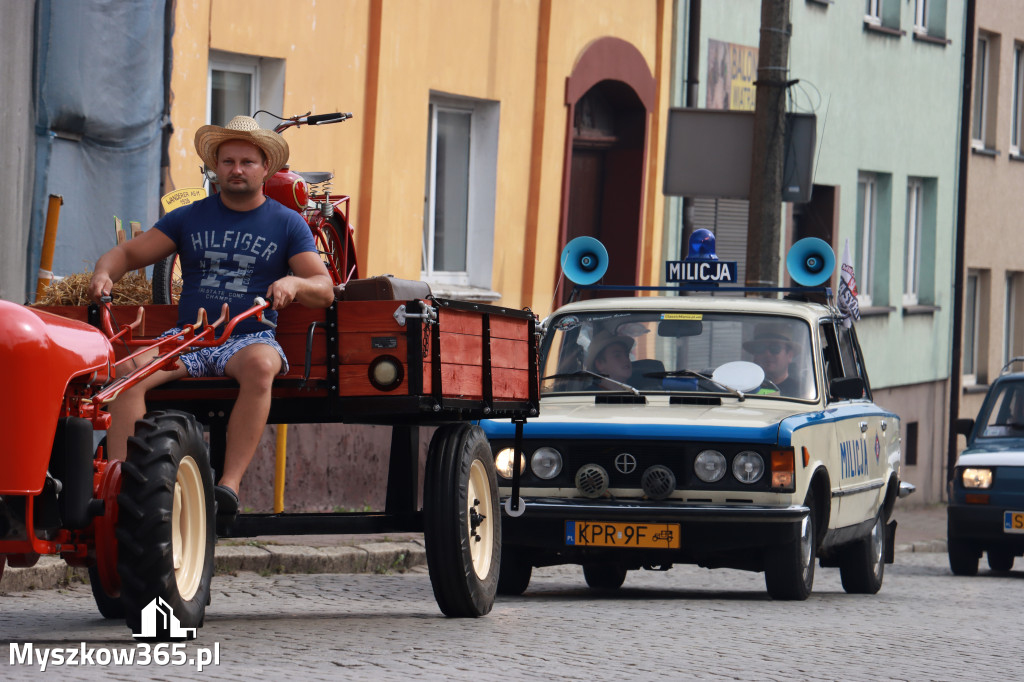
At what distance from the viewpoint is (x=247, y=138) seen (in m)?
8.45

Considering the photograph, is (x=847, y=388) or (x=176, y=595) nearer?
(x=176, y=595)

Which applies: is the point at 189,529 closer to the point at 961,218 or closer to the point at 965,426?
the point at 965,426

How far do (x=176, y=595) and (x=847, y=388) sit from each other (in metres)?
5.81

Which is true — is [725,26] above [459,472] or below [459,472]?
above

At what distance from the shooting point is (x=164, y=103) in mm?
14945

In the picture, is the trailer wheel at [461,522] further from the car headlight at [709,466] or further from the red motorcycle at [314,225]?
the car headlight at [709,466]

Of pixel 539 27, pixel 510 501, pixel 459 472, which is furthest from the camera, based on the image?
pixel 539 27

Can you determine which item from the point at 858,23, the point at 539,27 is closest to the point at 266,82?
the point at 539,27

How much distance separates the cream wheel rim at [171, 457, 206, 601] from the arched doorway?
13.7 m

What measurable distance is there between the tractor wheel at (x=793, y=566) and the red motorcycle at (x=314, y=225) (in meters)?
2.77

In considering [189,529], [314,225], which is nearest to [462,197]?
[314,225]

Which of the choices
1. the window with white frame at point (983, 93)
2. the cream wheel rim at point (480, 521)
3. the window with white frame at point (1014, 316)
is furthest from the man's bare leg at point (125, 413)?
the window with white frame at point (1014, 316)

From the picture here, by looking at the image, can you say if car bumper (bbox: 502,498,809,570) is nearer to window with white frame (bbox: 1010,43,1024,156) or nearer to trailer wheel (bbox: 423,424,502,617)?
trailer wheel (bbox: 423,424,502,617)

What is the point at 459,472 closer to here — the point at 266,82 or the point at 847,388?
the point at 847,388
